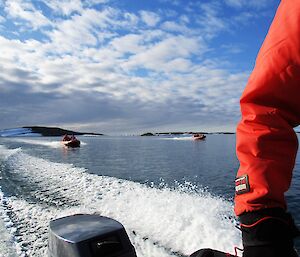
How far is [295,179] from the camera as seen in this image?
12.1 m

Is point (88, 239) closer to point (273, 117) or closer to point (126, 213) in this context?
point (273, 117)

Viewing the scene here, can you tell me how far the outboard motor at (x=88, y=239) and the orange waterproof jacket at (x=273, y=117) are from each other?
5.45ft

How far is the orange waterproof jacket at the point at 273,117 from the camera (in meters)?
0.95

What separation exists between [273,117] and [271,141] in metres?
0.08

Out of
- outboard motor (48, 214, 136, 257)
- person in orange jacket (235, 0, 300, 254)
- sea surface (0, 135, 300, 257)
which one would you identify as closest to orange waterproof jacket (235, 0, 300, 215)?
person in orange jacket (235, 0, 300, 254)

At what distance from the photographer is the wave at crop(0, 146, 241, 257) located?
13.6 feet

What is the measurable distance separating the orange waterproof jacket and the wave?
9.87ft

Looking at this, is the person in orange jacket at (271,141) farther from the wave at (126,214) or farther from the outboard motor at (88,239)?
the wave at (126,214)

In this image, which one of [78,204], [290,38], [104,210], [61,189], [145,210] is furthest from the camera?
[61,189]

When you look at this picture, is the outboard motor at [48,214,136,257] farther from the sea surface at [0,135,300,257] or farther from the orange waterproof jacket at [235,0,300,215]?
the orange waterproof jacket at [235,0,300,215]

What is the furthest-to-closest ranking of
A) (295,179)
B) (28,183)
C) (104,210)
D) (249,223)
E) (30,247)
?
1. (295,179)
2. (28,183)
3. (104,210)
4. (30,247)
5. (249,223)

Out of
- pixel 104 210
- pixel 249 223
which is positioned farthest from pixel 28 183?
pixel 249 223

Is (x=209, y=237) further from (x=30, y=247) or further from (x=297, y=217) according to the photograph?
(x=297, y=217)

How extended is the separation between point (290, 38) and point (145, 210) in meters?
5.27
